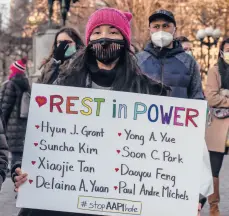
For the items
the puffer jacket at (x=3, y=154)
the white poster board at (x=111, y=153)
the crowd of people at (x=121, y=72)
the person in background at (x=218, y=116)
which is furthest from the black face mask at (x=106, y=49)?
the person in background at (x=218, y=116)

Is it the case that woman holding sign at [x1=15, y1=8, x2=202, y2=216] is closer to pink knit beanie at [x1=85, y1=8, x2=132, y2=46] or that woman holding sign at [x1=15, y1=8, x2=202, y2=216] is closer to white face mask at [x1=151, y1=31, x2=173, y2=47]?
pink knit beanie at [x1=85, y1=8, x2=132, y2=46]

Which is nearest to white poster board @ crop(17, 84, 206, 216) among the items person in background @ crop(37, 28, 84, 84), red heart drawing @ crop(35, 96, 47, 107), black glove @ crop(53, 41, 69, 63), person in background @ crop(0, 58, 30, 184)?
red heart drawing @ crop(35, 96, 47, 107)

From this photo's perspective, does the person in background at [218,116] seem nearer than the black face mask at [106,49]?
No

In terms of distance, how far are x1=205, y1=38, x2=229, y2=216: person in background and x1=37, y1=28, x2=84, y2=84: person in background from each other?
51.7 inches

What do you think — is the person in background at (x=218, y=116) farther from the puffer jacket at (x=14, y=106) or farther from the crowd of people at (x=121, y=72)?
the puffer jacket at (x=14, y=106)

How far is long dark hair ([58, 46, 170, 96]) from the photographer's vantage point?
11.5ft

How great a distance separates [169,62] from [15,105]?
465cm

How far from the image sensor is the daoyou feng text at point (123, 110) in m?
3.41

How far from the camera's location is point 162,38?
18.4 ft

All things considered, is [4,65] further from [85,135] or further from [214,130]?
[85,135]

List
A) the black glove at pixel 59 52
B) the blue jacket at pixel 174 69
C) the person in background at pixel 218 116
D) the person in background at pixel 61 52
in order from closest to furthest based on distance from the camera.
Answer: the blue jacket at pixel 174 69 → the person in background at pixel 61 52 → the black glove at pixel 59 52 → the person in background at pixel 218 116

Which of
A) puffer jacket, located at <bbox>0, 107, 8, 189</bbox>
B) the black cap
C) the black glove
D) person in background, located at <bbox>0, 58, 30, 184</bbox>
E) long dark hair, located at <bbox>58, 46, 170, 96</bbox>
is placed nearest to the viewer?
puffer jacket, located at <bbox>0, 107, 8, 189</bbox>

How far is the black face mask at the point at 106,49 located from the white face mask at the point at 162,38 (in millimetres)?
2011

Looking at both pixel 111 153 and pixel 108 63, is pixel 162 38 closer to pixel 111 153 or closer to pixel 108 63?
pixel 108 63
